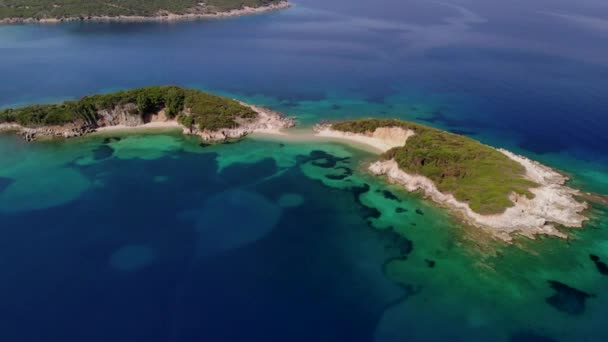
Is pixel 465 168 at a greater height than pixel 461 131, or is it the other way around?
pixel 465 168

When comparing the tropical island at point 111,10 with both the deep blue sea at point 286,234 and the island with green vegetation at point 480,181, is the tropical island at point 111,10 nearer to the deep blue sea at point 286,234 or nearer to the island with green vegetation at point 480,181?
the deep blue sea at point 286,234

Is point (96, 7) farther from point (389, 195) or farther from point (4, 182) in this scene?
point (389, 195)

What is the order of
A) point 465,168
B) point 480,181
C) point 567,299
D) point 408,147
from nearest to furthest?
point 567,299 → point 480,181 → point 465,168 → point 408,147

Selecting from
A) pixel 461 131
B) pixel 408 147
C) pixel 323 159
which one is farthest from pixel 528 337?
pixel 461 131

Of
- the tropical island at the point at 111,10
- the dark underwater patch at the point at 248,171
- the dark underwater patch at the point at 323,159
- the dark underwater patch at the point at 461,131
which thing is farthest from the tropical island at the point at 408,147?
the tropical island at the point at 111,10

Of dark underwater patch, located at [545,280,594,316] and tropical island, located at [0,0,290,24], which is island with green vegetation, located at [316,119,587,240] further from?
tropical island, located at [0,0,290,24]

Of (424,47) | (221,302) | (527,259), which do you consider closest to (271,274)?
(221,302)

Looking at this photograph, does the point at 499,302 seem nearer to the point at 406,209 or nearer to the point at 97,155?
the point at 406,209
